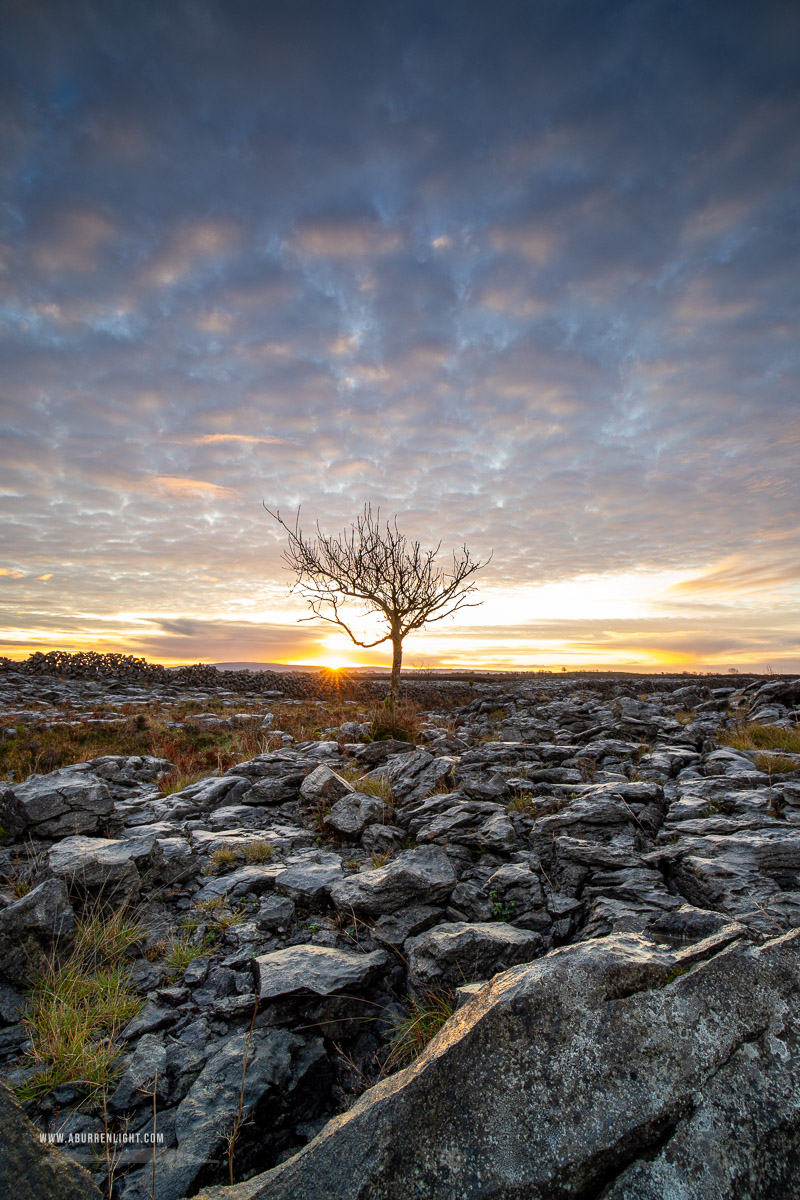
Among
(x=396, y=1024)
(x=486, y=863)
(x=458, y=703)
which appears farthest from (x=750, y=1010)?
(x=458, y=703)

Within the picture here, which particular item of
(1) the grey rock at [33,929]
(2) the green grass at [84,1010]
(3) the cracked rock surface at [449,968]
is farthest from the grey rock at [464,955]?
(1) the grey rock at [33,929]

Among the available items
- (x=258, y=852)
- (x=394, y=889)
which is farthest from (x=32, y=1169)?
(x=258, y=852)

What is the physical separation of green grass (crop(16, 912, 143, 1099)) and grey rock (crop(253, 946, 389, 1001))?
1068 millimetres

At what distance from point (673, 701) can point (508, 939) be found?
20226mm

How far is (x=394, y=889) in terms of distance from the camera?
17.6 ft

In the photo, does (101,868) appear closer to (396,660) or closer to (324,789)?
(324,789)

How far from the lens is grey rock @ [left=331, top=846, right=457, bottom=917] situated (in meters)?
5.30

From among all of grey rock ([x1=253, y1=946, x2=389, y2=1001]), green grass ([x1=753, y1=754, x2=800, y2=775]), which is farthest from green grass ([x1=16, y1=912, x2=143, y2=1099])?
green grass ([x1=753, y1=754, x2=800, y2=775])

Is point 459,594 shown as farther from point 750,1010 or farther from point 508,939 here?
point 750,1010

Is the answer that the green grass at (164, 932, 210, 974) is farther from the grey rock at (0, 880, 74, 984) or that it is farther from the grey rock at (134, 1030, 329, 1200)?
the grey rock at (134, 1030, 329, 1200)

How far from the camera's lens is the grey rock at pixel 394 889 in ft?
17.4

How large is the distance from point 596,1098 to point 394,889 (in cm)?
316

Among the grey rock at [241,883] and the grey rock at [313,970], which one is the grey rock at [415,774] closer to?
the grey rock at [241,883]

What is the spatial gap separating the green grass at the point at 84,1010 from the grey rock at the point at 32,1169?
1.30 metres
